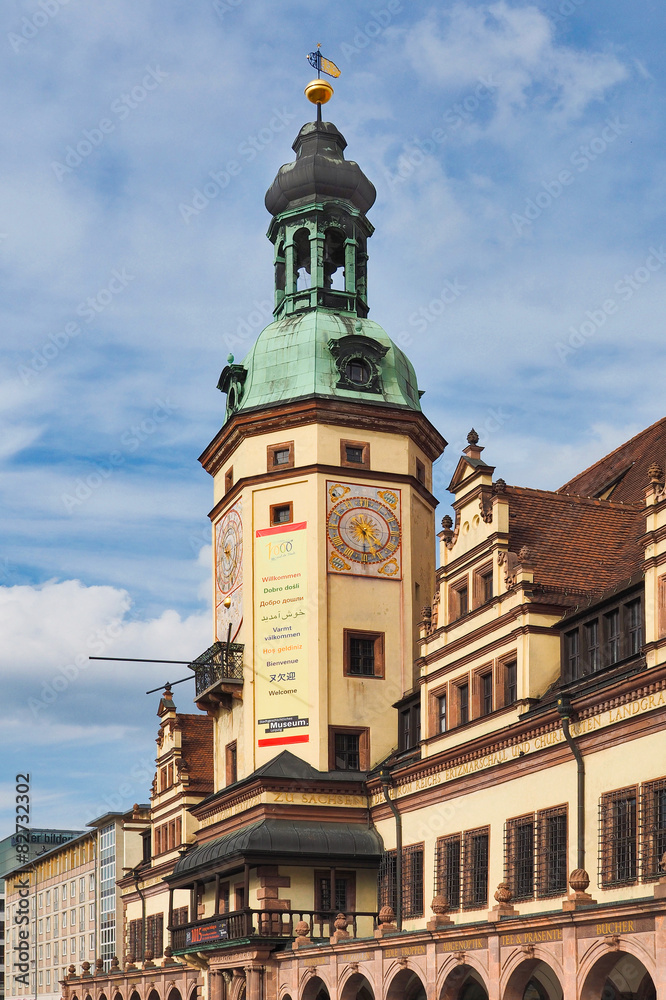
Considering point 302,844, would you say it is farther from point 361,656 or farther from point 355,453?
point 355,453

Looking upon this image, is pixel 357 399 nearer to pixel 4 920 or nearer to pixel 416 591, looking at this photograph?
pixel 416 591

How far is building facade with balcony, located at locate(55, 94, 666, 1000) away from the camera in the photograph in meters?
31.0

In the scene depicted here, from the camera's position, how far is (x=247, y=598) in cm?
4791

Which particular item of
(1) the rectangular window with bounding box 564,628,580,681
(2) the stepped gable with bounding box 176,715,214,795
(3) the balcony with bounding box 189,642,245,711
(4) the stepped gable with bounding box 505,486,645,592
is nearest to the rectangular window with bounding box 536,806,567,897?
(1) the rectangular window with bounding box 564,628,580,681

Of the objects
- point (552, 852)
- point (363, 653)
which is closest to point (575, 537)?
point (552, 852)

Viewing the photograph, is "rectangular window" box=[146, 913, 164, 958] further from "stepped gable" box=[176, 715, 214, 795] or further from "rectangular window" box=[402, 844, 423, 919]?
"rectangular window" box=[402, 844, 423, 919]

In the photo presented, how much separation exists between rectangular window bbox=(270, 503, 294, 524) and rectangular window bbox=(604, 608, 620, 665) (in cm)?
1605

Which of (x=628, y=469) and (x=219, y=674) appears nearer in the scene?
(x=628, y=469)

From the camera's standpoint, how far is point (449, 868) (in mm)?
38781

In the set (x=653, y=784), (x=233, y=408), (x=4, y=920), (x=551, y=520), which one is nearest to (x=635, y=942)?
(x=653, y=784)

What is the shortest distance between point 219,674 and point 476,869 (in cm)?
1366

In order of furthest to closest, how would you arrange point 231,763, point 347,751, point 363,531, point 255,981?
point 231,763
point 363,531
point 347,751
point 255,981

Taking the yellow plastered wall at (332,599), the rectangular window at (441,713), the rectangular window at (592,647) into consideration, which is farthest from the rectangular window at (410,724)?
the rectangular window at (592,647)

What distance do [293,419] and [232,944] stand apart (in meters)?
16.7
